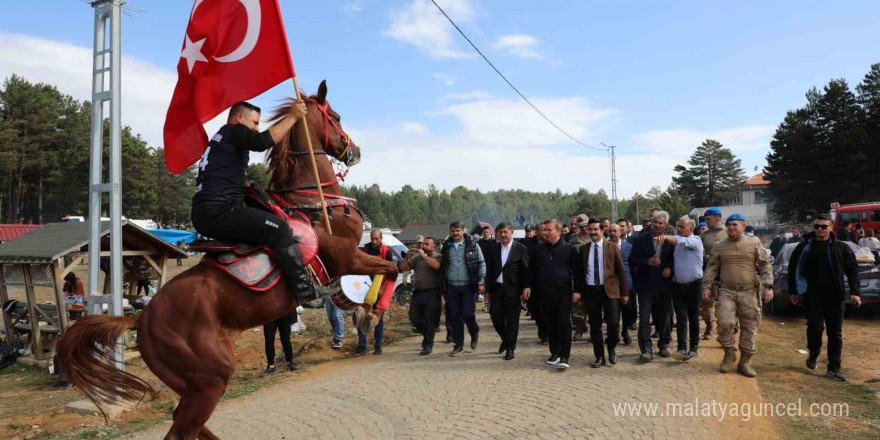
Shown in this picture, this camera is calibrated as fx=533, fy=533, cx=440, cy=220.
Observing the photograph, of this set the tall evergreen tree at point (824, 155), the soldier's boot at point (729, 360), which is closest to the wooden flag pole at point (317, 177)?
the soldier's boot at point (729, 360)

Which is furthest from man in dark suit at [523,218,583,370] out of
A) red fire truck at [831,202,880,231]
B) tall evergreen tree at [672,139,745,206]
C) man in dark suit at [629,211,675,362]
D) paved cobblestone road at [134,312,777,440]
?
tall evergreen tree at [672,139,745,206]

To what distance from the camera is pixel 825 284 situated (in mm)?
7121

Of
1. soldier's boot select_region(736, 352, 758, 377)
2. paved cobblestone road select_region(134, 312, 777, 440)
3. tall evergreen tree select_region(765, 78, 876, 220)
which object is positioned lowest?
paved cobblestone road select_region(134, 312, 777, 440)

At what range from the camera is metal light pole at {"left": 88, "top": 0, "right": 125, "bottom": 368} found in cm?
689

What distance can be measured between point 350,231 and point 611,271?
4.75m

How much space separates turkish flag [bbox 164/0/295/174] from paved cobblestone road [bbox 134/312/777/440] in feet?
10.3

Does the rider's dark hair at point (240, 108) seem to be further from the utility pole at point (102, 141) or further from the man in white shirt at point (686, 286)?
the man in white shirt at point (686, 286)

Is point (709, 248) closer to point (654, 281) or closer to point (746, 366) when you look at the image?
point (654, 281)

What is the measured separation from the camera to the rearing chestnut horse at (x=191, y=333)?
3.65 metres

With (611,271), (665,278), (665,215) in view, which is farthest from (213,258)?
(665,215)

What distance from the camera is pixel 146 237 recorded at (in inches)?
422

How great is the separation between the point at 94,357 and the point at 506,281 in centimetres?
570

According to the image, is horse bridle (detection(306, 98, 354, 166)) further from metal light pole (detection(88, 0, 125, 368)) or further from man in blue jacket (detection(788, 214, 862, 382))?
man in blue jacket (detection(788, 214, 862, 382))

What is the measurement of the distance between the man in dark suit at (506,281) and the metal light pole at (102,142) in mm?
5298
